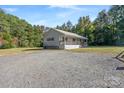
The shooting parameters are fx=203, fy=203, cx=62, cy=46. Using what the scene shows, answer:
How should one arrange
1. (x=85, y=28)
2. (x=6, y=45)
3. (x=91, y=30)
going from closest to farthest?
(x=6, y=45), (x=91, y=30), (x=85, y=28)

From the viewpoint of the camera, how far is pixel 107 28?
42.9m

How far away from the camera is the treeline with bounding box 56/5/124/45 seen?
140 ft

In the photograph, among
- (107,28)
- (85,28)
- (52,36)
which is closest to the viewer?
(52,36)

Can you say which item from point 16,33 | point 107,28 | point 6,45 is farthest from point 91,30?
point 6,45

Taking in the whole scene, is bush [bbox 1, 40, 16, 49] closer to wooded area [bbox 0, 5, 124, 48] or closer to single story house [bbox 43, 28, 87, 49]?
wooded area [bbox 0, 5, 124, 48]

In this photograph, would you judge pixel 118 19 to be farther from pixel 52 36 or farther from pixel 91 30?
pixel 52 36

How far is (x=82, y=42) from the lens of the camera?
129 ft

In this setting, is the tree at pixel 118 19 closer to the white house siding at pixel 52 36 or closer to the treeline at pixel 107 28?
the treeline at pixel 107 28

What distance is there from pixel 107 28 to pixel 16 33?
18.9 meters

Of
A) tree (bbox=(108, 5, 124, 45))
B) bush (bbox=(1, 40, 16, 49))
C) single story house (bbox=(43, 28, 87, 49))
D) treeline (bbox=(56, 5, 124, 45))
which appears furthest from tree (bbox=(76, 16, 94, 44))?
bush (bbox=(1, 40, 16, 49))

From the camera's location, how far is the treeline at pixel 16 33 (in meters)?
34.9

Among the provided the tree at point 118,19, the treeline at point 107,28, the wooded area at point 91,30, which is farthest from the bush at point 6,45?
the tree at point 118,19
